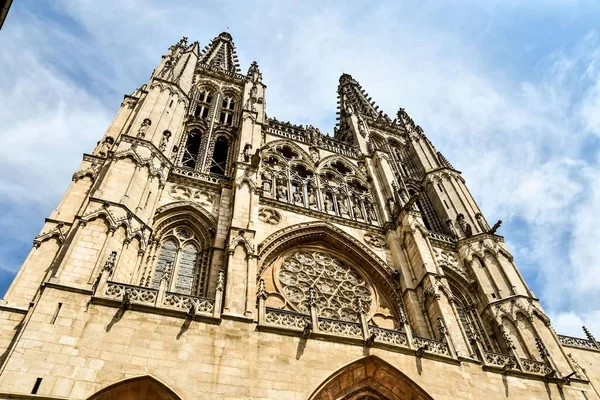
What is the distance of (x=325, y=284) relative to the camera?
14.5m

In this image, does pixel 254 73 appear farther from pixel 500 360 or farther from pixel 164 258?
pixel 500 360

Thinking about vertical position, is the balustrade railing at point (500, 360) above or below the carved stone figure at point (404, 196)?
below

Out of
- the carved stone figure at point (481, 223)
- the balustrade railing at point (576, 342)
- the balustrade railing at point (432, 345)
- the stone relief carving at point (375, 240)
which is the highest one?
the carved stone figure at point (481, 223)

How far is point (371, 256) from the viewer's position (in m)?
15.6

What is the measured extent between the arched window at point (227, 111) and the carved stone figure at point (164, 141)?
18.6 feet

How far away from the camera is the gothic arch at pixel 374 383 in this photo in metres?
10.1

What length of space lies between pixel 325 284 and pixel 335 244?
1.85 meters

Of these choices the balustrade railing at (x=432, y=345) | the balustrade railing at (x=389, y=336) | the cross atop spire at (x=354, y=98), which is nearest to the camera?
the balustrade railing at (x=389, y=336)

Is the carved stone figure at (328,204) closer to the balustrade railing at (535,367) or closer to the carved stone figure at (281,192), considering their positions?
the carved stone figure at (281,192)

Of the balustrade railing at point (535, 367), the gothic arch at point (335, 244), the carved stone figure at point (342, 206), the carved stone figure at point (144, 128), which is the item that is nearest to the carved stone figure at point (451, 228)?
the gothic arch at point (335, 244)

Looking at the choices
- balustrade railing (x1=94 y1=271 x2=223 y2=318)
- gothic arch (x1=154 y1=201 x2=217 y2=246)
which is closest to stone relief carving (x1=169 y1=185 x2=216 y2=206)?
gothic arch (x1=154 y1=201 x2=217 y2=246)

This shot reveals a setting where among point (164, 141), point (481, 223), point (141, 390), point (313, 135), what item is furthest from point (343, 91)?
point (141, 390)

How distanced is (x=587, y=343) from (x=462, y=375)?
32.3ft

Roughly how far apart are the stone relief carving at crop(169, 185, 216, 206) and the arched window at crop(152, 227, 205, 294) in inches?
45.2
